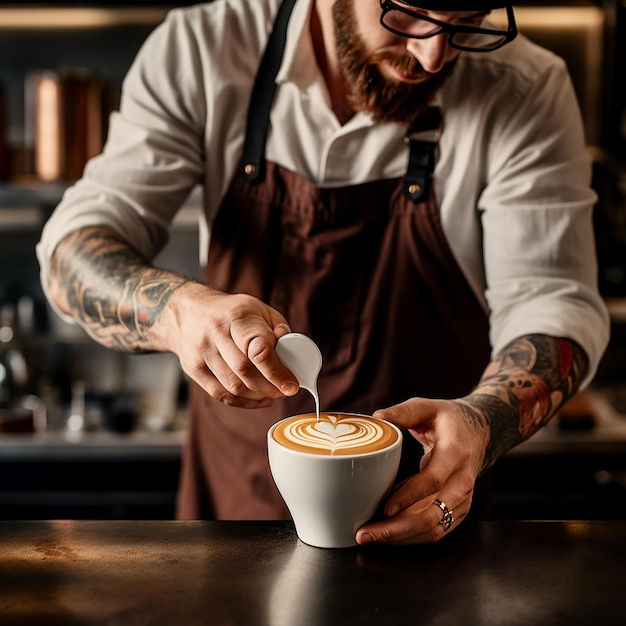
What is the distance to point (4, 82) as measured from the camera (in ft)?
9.95

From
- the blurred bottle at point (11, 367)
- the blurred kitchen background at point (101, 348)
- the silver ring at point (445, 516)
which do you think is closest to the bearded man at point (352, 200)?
the silver ring at point (445, 516)

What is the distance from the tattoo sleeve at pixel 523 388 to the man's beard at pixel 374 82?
0.43 metres

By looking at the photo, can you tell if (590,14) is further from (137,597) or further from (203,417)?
(137,597)

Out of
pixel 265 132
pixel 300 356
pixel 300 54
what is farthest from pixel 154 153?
pixel 300 356

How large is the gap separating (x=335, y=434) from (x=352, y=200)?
64 centimetres

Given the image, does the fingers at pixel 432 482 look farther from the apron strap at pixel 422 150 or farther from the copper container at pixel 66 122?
the copper container at pixel 66 122

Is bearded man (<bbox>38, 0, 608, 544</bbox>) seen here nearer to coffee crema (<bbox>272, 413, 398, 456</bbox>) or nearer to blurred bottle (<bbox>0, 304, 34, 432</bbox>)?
coffee crema (<bbox>272, 413, 398, 456</bbox>)

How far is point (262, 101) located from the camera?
5.15ft

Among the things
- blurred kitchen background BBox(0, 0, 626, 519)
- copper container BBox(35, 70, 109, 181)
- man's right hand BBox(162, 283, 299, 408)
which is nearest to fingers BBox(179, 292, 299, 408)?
man's right hand BBox(162, 283, 299, 408)

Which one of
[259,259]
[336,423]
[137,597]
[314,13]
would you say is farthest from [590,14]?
[137,597]

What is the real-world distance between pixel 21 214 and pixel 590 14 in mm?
2063

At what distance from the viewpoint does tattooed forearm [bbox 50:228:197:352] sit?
1272mm

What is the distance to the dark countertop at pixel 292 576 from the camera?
2.68 feet

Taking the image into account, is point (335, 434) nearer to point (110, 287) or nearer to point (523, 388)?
point (523, 388)
